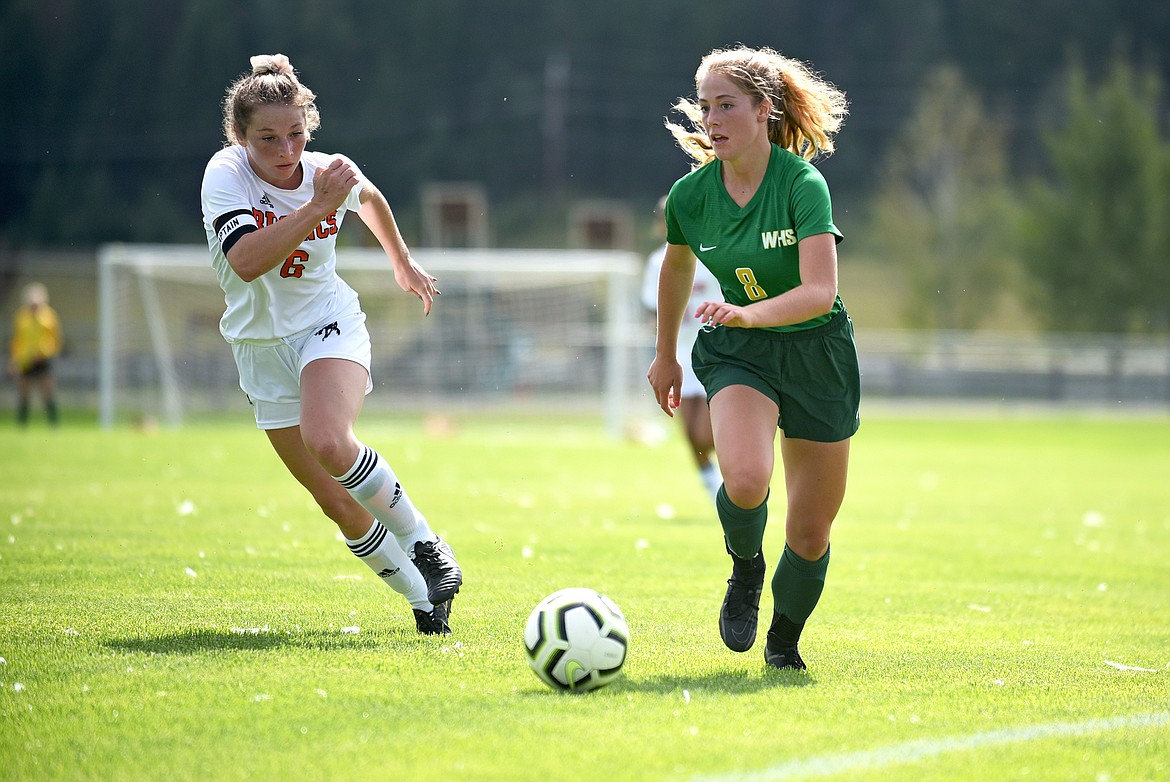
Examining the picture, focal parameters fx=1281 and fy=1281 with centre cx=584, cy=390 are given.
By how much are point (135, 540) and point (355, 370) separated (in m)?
3.36

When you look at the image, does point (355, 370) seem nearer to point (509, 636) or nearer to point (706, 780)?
point (509, 636)

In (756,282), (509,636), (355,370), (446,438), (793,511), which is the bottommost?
(446,438)

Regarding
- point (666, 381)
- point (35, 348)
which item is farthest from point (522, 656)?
point (35, 348)

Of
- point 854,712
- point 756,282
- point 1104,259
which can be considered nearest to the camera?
point 854,712

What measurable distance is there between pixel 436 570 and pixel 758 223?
189cm

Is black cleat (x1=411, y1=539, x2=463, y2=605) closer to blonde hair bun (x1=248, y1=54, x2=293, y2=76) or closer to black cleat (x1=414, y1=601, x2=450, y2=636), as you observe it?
black cleat (x1=414, y1=601, x2=450, y2=636)

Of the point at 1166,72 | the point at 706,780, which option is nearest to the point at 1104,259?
the point at 1166,72

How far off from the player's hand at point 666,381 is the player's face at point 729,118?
0.85 m

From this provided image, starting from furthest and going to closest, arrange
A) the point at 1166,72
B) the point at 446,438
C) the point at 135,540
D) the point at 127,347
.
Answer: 1. the point at 1166,72
2. the point at 127,347
3. the point at 446,438
4. the point at 135,540

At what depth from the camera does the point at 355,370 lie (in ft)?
16.9

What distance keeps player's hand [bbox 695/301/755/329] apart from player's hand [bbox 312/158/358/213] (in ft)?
4.63

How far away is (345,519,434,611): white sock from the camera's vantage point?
516cm

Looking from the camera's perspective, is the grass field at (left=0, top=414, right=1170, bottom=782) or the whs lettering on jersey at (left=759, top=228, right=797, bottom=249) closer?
the grass field at (left=0, top=414, right=1170, bottom=782)

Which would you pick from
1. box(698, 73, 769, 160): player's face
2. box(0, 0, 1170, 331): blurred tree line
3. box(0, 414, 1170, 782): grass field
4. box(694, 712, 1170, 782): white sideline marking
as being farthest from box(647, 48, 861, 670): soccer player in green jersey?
box(0, 0, 1170, 331): blurred tree line
